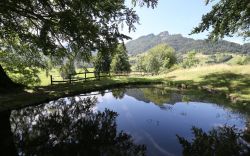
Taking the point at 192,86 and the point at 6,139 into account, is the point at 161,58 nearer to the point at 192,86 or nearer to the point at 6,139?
the point at 192,86

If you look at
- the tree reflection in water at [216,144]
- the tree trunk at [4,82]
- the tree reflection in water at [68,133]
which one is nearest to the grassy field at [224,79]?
the tree reflection in water at [216,144]

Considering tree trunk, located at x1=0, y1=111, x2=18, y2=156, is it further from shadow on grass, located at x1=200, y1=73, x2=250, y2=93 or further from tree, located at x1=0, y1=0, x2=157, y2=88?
shadow on grass, located at x1=200, y1=73, x2=250, y2=93

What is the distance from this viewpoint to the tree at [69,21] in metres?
19.9

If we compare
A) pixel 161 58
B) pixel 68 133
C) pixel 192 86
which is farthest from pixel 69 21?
pixel 161 58

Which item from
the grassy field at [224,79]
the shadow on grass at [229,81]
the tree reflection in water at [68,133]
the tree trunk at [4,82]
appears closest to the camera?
the tree reflection in water at [68,133]

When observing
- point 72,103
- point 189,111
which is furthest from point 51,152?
point 189,111

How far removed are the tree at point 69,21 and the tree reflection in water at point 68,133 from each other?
636 cm

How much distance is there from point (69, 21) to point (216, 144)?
530 inches

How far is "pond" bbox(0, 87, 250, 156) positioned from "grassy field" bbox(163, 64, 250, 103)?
6437 millimetres

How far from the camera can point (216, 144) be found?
12383mm

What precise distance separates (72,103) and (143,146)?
1180 centimetres

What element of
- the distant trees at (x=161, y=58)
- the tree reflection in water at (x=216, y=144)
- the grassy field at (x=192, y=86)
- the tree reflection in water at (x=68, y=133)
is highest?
the distant trees at (x=161, y=58)

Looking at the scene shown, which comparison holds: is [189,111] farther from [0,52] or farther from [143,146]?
[0,52]

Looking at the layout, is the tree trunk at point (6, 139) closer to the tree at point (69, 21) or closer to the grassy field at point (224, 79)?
the tree at point (69, 21)
